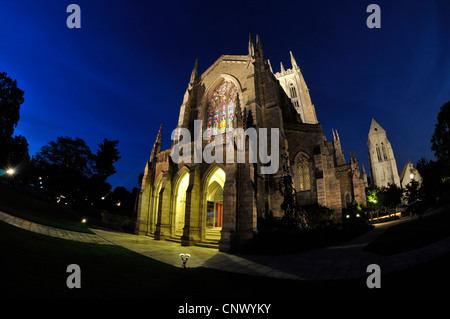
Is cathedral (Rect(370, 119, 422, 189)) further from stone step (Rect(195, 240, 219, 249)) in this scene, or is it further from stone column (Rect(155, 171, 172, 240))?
stone column (Rect(155, 171, 172, 240))

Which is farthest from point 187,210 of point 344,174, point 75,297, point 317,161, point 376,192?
point 376,192

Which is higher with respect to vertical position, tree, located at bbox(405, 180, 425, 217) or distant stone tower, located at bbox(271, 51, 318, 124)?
distant stone tower, located at bbox(271, 51, 318, 124)

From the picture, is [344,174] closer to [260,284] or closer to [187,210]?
[187,210]

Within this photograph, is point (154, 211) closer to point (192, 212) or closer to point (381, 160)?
point (192, 212)

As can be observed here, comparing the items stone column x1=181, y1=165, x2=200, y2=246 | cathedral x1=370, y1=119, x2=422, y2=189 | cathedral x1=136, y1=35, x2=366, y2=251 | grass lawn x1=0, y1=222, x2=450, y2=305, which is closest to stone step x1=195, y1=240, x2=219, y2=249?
cathedral x1=136, y1=35, x2=366, y2=251

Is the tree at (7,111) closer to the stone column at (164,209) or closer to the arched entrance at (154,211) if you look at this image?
the arched entrance at (154,211)

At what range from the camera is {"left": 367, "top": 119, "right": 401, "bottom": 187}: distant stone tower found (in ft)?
164

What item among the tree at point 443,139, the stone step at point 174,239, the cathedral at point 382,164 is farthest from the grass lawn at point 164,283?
the cathedral at point 382,164

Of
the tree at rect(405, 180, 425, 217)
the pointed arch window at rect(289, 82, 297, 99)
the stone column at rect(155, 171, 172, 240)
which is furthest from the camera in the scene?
the pointed arch window at rect(289, 82, 297, 99)

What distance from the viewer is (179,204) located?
18422 mm

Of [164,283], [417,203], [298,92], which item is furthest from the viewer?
[298,92]

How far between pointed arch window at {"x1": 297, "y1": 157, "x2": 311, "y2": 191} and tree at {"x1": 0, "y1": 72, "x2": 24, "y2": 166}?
3233cm

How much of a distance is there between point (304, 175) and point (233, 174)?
7893mm

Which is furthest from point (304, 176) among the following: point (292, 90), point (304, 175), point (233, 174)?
point (292, 90)
